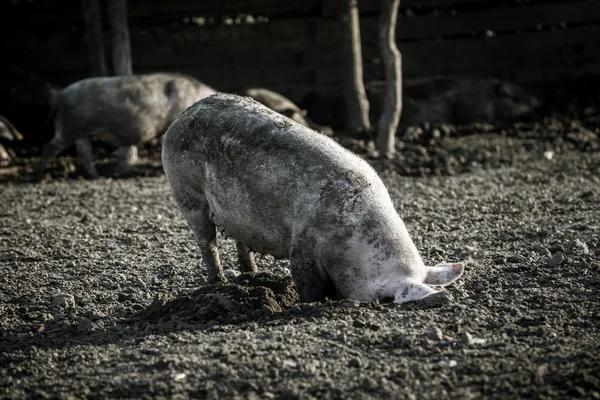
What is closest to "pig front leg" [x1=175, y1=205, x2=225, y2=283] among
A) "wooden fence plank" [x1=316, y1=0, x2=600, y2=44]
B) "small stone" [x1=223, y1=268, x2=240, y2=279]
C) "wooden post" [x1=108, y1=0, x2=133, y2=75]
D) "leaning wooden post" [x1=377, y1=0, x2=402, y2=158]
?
Answer: "small stone" [x1=223, y1=268, x2=240, y2=279]

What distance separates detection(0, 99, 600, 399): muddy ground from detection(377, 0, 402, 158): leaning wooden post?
1789mm

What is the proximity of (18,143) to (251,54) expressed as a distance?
3732 mm

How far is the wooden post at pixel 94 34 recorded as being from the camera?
39.8 feet

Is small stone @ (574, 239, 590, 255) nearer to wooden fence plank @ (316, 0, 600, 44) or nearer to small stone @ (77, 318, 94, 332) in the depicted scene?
small stone @ (77, 318, 94, 332)

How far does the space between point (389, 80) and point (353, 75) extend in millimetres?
1393

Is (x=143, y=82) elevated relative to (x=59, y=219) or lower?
elevated

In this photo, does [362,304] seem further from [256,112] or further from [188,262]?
[188,262]

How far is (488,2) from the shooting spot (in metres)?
14.5

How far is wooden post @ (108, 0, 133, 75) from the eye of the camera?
453 inches

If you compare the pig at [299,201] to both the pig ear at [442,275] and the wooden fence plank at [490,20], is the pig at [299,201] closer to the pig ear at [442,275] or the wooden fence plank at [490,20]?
the pig ear at [442,275]

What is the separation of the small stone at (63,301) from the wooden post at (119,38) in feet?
20.3

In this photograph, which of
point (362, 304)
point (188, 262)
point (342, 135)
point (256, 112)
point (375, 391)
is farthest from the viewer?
point (342, 135)

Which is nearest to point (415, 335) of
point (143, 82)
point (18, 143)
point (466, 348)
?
point (466, 348)

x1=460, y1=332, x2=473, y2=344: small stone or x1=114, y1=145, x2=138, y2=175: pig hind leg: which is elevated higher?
x1=460, y1=332, x2=473, y2=344: small stone
